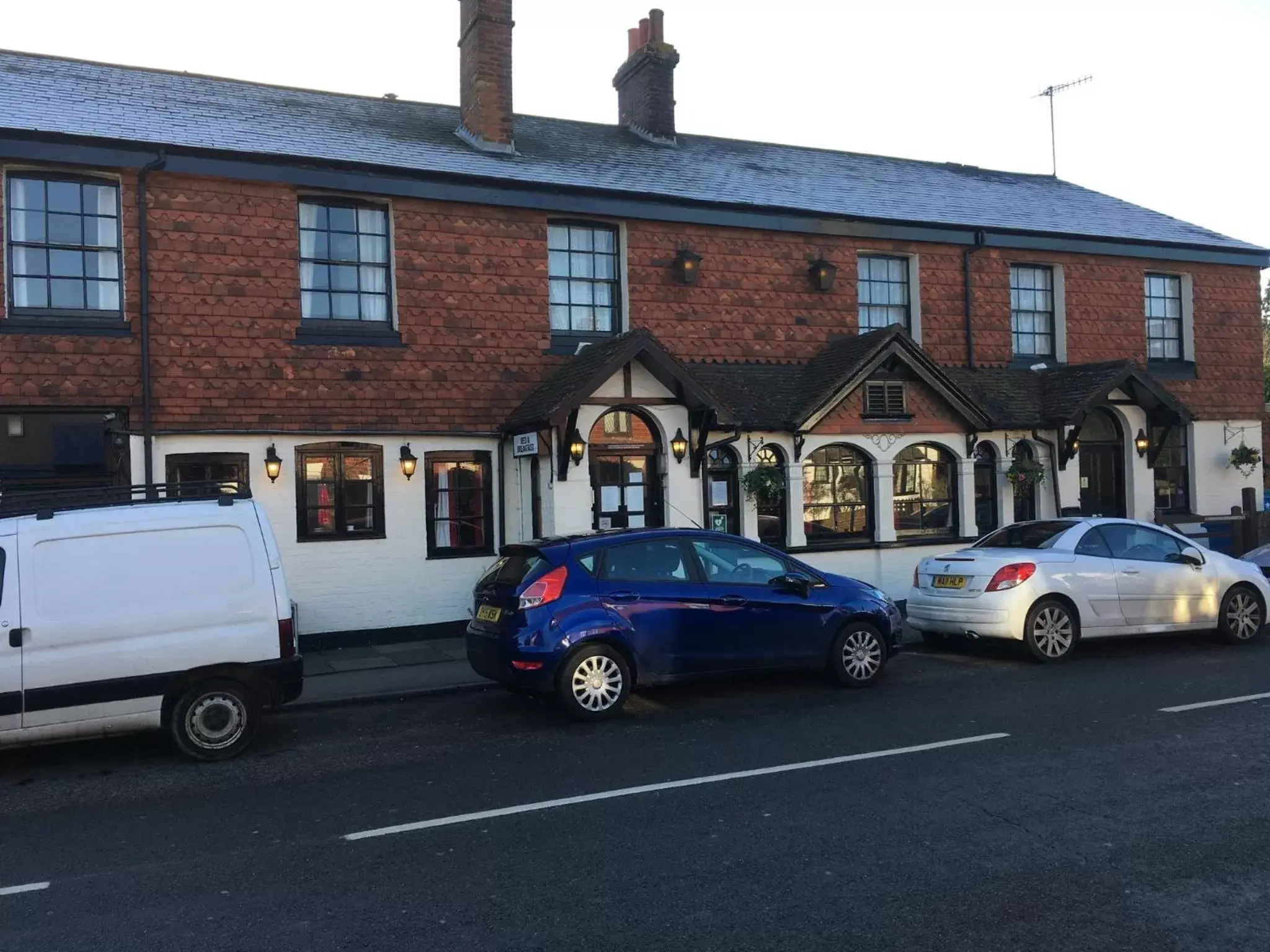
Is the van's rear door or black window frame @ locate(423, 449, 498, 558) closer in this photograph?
the van's rear door

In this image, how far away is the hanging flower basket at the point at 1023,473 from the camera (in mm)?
16969

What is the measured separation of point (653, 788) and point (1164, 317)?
1700 centimetres

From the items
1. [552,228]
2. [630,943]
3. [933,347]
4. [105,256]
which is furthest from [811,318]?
[630,943]

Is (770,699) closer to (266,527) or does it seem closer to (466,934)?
(266,527)

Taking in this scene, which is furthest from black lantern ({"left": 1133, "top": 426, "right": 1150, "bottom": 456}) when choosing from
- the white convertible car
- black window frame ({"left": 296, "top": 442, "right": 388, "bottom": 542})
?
black window frame ({"left": 296, "top": 442, "right": 388, "bottom": 542})

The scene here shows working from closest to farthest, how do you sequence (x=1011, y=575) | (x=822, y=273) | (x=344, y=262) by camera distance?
(x=1011, y=575) → (x=344, y=262) → (x=822, y=273)

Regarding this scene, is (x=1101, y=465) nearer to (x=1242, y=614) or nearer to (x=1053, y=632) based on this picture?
(x=1242, y=614)

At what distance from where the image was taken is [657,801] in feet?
21.1

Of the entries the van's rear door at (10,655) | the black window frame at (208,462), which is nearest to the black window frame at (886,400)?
the black window frame at (208,462)

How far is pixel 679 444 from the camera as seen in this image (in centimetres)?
1445

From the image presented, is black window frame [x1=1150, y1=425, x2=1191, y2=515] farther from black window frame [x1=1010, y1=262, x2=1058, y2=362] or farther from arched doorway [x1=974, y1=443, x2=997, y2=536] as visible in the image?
arched doorway [x1=974, y1=443, x2=997, y2=536]

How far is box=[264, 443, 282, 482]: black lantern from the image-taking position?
41.8 ft

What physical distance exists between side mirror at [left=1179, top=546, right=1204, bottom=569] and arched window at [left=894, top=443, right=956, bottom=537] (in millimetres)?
5178

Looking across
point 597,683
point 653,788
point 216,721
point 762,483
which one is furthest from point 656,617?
point 762,483
